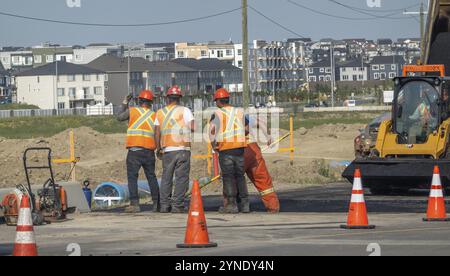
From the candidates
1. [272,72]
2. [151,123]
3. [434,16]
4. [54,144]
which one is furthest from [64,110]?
[151,123]

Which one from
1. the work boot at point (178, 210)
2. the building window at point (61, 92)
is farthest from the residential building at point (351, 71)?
the work boot at point (178, 210)

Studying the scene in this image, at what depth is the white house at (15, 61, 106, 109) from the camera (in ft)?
438

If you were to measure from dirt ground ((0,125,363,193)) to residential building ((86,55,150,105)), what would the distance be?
7162cm

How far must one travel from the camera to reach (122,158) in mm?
42062

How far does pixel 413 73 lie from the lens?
26250mm

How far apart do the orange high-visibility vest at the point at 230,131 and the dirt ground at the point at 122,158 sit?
893 centimetres

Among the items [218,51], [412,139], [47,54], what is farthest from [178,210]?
[47,54]

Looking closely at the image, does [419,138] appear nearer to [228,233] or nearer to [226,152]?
[226,152]

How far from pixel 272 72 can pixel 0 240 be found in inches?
5571

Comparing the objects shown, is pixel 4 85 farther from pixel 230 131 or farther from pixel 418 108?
pixel 230 131

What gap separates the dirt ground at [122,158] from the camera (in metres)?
30.2

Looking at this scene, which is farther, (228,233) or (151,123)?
(151,123)

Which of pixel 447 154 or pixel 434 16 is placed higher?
pixel 434 16

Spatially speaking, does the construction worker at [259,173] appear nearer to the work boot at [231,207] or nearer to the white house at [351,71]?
the work boot at [231,207]
